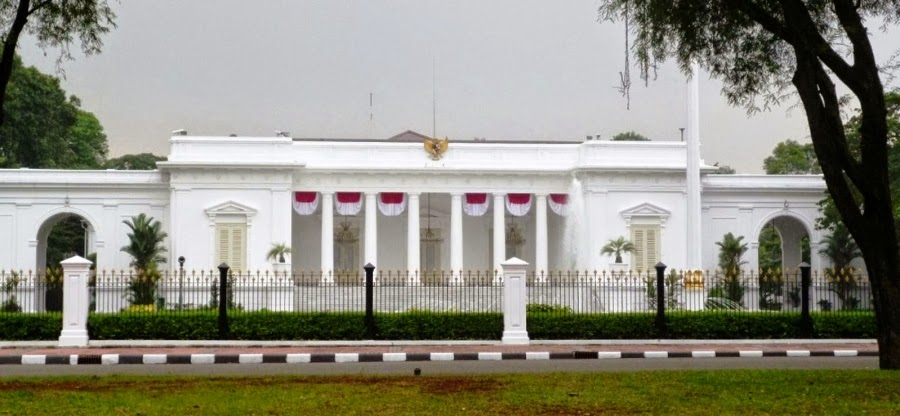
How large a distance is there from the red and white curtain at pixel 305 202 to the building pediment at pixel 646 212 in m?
11.2

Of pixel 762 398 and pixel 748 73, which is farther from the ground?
pixel 748 73

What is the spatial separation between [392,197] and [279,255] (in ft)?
15.9

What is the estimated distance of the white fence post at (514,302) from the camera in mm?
23156

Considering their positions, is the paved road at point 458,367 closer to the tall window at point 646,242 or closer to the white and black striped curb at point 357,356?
the white and black striped curb at point 357,356

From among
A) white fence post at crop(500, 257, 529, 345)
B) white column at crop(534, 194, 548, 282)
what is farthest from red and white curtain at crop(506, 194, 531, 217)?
white fence post at crop(500, 257, 529, 345)

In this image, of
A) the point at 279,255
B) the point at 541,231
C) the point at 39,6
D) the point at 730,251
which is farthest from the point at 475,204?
the point at 39,6

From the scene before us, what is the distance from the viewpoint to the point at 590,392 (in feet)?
39.5

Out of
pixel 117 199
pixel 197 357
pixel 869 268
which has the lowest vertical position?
pixel 197 357

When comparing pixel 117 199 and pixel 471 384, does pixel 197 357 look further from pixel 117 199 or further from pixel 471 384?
pixel 117 199

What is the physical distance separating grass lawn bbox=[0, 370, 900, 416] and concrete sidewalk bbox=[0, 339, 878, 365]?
534cm

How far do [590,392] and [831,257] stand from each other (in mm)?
31914

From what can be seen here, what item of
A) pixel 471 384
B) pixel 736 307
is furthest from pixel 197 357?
pixel 736 307

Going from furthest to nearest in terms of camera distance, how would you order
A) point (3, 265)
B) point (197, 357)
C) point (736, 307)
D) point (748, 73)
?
point (3, 265)
point (736, 307)
point (197, 357)
point (748, 73)

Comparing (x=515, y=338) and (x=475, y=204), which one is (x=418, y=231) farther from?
(x=515, y=338)
